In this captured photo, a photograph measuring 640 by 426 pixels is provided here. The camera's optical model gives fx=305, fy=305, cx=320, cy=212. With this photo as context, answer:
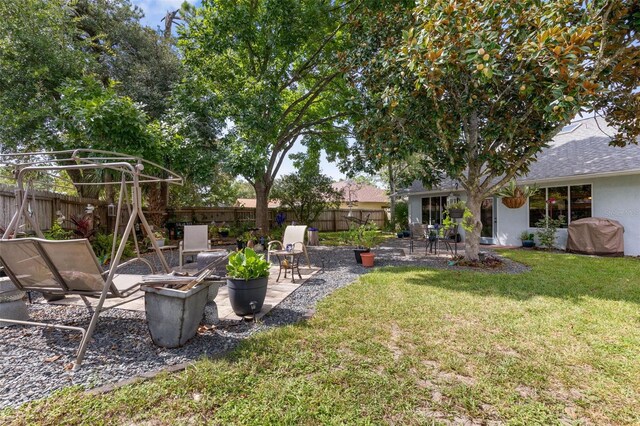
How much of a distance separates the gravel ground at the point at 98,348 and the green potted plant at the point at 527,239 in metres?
8.93

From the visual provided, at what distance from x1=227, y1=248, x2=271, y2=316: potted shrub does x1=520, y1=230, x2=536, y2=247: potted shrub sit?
9.92 metres

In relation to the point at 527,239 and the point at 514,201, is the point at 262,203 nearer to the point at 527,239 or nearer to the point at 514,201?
the point at 514,201

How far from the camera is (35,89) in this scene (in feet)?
29.3

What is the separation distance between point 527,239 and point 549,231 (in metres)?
0.86

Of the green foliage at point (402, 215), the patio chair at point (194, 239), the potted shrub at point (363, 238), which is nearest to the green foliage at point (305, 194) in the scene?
the green foliage at point (402, 215)

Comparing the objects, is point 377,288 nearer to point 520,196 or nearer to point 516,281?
point 516,281

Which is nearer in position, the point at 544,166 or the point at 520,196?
the point at 520,196

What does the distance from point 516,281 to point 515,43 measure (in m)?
4.21

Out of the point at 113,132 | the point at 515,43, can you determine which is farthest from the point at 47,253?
the point at 515,43

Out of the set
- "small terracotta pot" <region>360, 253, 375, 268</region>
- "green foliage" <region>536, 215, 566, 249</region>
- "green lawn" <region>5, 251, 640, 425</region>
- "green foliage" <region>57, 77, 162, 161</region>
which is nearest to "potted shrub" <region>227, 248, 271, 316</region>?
"green lawn" <region>5, 251, 640, 425</region>

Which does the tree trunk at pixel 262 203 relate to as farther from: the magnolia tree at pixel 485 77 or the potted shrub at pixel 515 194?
the potted shrub at pixel 515 194

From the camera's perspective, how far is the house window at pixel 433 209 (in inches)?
524

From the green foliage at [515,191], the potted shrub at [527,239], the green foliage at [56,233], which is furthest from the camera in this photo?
the potted shrub at [527,239]

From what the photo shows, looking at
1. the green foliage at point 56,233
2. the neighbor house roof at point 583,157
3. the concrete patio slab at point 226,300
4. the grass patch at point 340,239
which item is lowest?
A: the concrete patio slab at point 226,300
